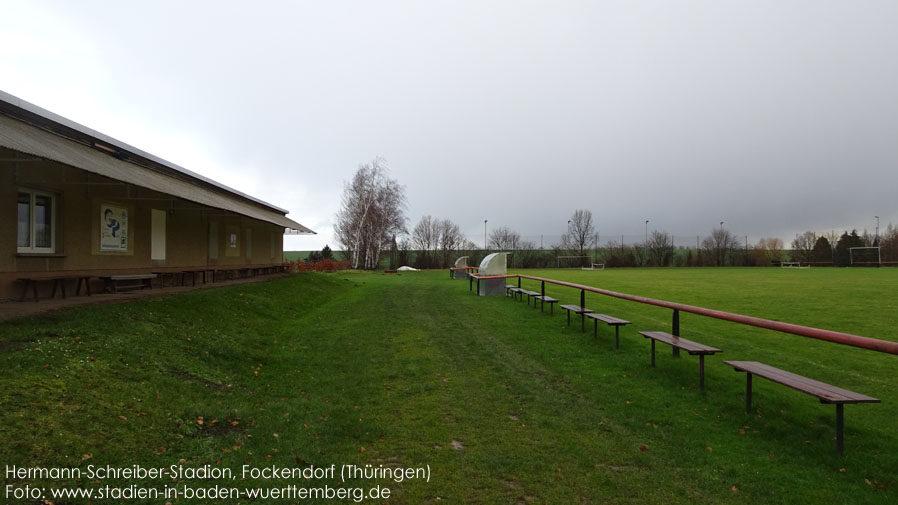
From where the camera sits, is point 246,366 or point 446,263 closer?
point 246,366

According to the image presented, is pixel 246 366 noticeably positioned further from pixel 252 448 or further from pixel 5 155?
pixel 5 155

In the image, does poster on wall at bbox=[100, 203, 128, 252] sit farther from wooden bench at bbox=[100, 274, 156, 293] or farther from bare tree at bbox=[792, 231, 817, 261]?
bare tree at bbox=[792, 231, 817, 261]

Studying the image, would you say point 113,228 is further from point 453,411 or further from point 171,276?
point 453,411

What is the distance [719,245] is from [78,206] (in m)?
59.9

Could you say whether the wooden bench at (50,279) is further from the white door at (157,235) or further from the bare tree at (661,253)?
the bare tree at (661,253)

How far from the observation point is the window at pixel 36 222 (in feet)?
28.9

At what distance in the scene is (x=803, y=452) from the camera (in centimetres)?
378

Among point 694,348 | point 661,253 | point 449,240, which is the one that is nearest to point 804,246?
point 661,253

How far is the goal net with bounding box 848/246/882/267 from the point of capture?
172 ft

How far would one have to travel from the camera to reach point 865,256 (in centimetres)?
5384

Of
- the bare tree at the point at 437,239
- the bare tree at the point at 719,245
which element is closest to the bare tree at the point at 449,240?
the bare tree at the point at 437,239

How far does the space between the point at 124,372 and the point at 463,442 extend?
3.68 meters

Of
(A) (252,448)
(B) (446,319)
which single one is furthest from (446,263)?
(A) (252,448)

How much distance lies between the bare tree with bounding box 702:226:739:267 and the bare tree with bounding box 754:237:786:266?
8.52ft
